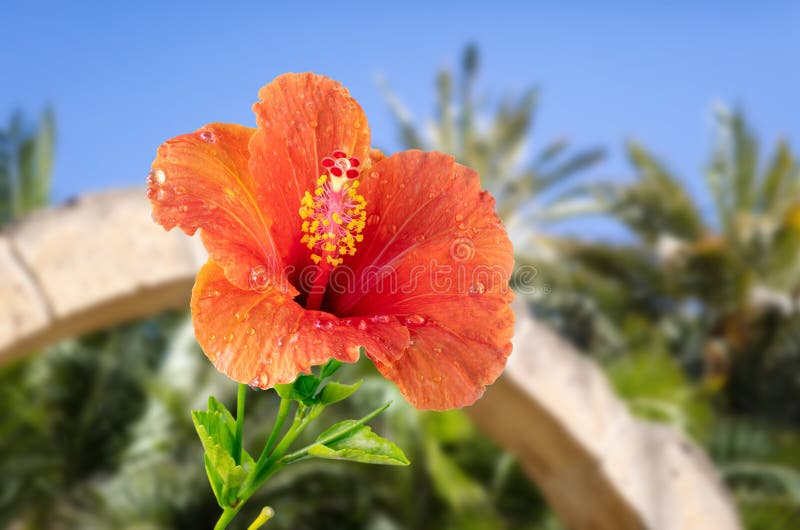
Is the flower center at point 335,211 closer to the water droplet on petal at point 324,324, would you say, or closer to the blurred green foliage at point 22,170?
the water droplet on petal at point 324,324

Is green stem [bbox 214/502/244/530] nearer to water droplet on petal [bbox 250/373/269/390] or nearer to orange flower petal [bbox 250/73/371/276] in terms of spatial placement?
water droplet on petal [bbox 250/373/269/390]

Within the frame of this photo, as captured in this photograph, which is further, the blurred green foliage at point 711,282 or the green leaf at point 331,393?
the blurred green foliage at point 711,282

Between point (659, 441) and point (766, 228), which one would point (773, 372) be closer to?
point (766, 228)

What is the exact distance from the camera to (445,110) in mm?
13008

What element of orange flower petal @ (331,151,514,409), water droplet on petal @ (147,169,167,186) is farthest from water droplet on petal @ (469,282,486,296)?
water droplet on petal @ (147,169,167,186)

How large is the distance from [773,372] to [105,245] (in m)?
8.63

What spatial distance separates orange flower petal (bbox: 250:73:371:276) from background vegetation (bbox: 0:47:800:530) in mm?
5853

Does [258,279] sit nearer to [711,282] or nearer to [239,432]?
[239,432]

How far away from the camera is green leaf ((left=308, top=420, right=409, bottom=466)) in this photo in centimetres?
49

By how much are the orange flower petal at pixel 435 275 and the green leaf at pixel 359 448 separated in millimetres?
34

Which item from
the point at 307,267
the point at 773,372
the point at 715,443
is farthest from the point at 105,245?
the point at 773,372

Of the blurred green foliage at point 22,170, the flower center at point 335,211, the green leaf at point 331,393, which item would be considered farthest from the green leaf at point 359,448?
the blurred green foliage at point 22,170

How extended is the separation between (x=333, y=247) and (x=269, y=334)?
0.10 m

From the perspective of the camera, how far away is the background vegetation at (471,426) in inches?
261
